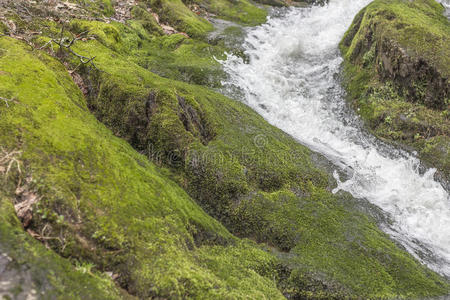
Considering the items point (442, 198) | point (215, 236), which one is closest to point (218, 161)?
point (215, 236)

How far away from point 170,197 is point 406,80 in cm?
1024

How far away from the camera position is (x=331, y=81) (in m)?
13.2

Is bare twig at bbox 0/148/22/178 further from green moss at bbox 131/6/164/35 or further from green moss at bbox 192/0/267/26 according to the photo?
green moss at bbox 192/0/267/26

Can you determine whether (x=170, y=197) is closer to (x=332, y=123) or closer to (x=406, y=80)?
(x=332, y=123)

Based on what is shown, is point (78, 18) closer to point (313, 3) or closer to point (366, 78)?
point (366, 78)

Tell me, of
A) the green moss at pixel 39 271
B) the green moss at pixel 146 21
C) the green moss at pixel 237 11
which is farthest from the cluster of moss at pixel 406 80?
the green moss at pixel 39 271

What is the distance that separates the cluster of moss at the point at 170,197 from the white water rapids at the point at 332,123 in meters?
1.13

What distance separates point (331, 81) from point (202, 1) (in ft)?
43.6

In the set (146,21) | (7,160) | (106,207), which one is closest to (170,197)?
(106,207)

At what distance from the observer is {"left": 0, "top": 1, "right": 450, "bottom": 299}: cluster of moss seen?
3.39 metres

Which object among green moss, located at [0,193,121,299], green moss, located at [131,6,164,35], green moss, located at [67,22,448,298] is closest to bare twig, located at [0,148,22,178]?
green moss, located at [0,193,121,299]

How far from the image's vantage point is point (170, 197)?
4816 mm

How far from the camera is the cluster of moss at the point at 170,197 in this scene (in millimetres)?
3395

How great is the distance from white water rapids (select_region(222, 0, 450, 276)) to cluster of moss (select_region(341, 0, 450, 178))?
0.60 m
